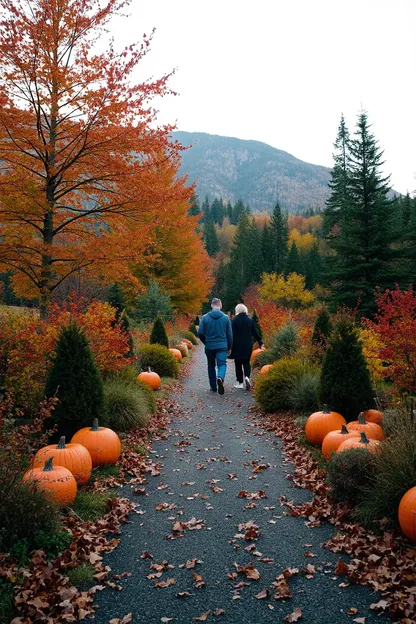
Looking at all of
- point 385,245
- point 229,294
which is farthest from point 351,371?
point 229,294

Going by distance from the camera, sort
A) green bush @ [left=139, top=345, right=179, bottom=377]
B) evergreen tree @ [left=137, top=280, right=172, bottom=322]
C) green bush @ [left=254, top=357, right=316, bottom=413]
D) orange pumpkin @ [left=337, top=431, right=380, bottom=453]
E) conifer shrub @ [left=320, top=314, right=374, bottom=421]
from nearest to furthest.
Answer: orange pumpkin @ [left=337, top=431, right=380, bottom=453] < conifer shrub @ [left=320, top=314, right=374, bottom=421] < green bush @ [left=254, top=357, right=316, bottom=413] < green bush @ [left=139, top=345, right=179, bottom=377] < evergreen tree @ [left=137, top=280, right=172, bottom=322]

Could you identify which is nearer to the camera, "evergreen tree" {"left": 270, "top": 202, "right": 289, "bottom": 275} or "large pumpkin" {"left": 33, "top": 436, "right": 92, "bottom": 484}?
"large pumpkin" {"left": 33, "top": 436, "right": 92, "bottom": 484}

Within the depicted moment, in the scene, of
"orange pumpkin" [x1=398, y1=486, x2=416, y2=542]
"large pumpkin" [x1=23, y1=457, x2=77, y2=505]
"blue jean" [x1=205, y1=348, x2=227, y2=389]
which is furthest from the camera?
"blue jean" [x1=205, y1=348, x2=227, y2=389]

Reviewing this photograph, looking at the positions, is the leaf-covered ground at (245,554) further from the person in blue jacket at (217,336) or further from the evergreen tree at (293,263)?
the evergreen tree at (293,263)

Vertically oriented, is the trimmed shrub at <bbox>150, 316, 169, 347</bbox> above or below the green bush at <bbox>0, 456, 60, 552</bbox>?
above

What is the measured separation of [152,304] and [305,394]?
14.3 meters

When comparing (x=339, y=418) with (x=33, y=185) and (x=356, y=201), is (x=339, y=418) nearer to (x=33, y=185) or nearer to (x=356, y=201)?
(x=33, y=185)

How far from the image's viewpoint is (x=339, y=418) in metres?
6.08

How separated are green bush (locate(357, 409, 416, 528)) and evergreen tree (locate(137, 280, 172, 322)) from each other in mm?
17319

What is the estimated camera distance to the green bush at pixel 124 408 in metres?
6.85

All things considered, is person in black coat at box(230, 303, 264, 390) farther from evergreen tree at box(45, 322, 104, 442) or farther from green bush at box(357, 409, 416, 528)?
green bush at box(357, 409, 416, 528)

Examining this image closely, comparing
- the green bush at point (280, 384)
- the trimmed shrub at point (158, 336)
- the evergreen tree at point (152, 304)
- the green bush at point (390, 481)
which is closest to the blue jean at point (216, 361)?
the green bush at point (280, 384)

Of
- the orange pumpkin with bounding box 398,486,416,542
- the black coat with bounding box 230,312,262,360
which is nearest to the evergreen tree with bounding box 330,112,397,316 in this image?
the black coat with bounding box 230,312,262,360

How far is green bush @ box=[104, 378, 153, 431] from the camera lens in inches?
270
